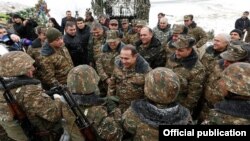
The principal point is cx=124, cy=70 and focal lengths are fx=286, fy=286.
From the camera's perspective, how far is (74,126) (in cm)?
301

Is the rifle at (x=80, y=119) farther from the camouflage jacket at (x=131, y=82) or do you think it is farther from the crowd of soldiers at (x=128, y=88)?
the camouflage jacket at (x=131, y=82)

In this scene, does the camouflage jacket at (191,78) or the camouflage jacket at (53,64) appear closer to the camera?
the camouflage jacket at (191,78)

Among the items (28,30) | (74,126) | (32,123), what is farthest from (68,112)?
(28,30)

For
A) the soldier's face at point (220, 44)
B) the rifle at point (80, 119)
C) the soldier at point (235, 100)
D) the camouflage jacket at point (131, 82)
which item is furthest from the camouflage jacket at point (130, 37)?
the soldier at point (235, 100)

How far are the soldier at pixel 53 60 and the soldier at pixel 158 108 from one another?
2595 mm

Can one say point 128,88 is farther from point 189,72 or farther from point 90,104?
point 90,104

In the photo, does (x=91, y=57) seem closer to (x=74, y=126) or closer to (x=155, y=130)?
(x=74, y=126)

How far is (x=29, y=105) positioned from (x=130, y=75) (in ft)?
5.24

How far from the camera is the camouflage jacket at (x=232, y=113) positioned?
2490mm

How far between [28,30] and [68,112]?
5.74m

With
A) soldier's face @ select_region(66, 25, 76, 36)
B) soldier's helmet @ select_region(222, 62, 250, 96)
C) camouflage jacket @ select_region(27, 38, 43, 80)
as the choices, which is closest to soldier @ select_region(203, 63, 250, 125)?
soldier's helmet @ select_region(222, 62, 250, 96)

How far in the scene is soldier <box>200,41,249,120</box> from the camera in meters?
4.00

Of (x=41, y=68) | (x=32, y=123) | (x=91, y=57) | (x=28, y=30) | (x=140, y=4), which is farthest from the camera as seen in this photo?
(x=140, y=4)

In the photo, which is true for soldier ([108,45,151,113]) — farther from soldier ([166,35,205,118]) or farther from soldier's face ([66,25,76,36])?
soldier's face ([66,25,76,36])
